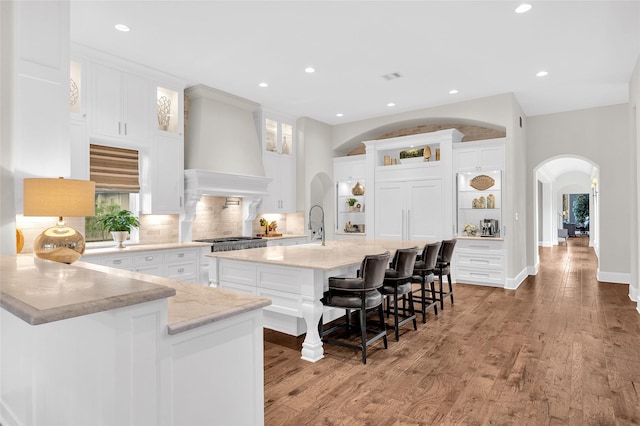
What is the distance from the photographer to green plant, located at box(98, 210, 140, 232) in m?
4.67

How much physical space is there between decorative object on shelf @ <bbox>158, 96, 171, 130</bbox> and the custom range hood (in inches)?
14.9

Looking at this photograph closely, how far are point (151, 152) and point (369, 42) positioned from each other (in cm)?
318

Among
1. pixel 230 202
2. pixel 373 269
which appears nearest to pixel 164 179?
pixel 230 202

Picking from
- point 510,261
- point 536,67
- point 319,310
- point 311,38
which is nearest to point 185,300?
point 319,310

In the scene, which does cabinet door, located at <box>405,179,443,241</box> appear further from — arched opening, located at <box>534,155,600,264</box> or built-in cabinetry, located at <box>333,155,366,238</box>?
arched opening, located at <box>534,155,600,264</box>

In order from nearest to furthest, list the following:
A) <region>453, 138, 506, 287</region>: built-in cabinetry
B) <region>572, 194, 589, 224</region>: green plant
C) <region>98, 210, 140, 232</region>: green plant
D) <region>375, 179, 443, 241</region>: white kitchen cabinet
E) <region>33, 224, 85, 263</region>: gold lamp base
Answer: <region>33, 224, 85, 263</region>: gold lamp base, <region>98, 210, 140, 232</region>: green plant, <region>453, 138, 506, 287</region>: built-in cabinetry, <region>375, 179, 443, 241</region>: white kitchen cabinet, <region>572, 194, 589, 224</region>: green plant

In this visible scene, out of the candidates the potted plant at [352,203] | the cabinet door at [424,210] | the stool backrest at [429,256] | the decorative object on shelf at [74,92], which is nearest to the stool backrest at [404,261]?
the stool backrest at [429,256]

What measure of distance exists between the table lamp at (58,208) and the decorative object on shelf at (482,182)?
6.02 m

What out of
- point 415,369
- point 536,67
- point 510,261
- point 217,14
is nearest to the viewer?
point 415,369

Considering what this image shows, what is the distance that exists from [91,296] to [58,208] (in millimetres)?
1769

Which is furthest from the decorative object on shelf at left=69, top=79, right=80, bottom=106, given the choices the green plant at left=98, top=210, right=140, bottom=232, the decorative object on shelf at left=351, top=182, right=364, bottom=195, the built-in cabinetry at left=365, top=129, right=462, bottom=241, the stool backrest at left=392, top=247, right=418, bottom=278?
the decorative object on shelf at left=351, top=182, right=364, bottom=195

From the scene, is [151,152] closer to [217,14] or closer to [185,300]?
[217,14]

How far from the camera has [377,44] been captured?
4.38m

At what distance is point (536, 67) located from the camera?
16.8 ft
